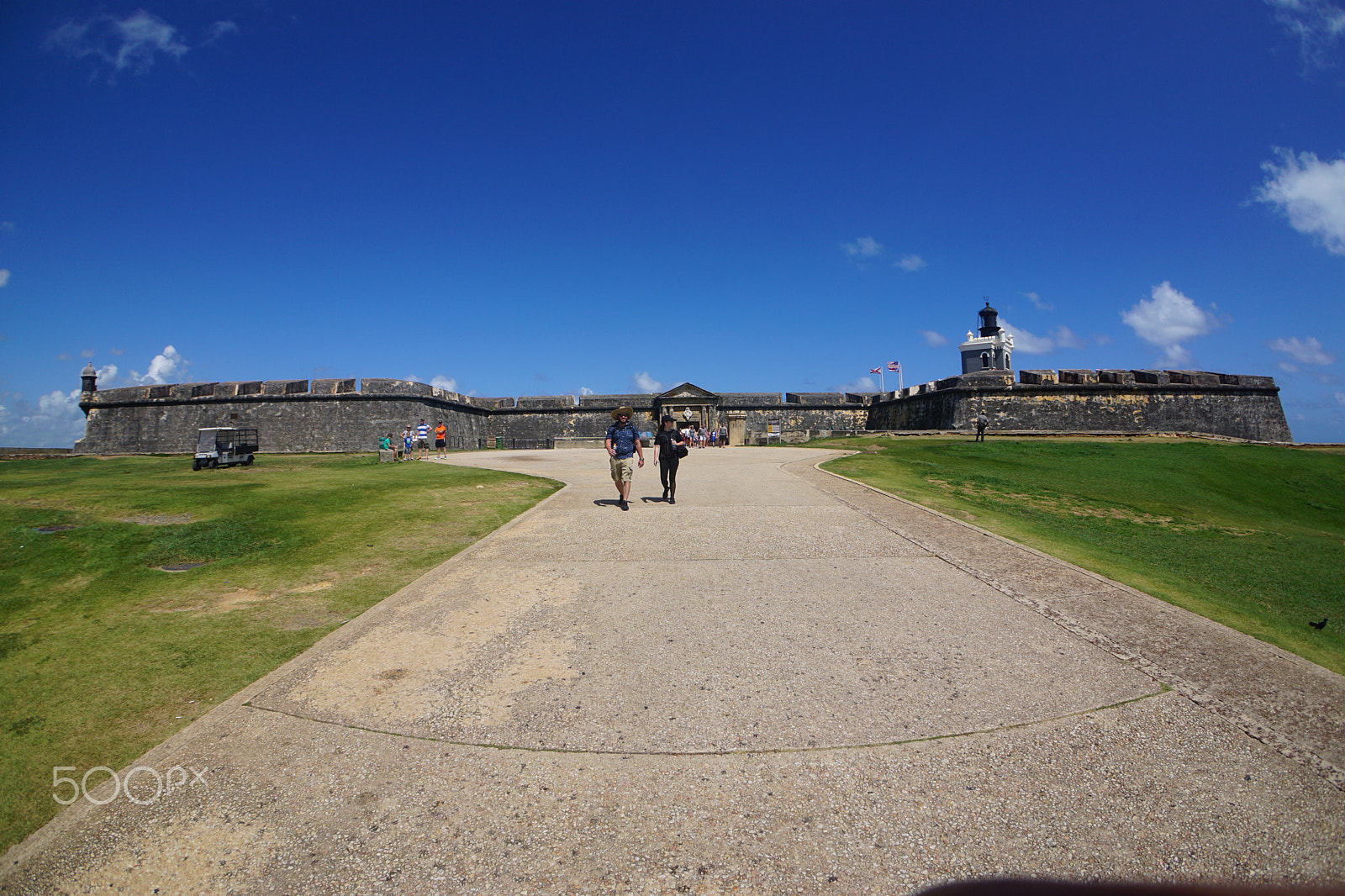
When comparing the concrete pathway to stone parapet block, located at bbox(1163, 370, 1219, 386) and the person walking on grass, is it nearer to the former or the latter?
the person walking on grass

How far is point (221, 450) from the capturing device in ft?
54.3

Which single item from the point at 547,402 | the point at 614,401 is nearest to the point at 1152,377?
the point at 614,401

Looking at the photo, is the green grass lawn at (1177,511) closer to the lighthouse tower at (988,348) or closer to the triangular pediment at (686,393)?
the triangular pediment at (686,393)

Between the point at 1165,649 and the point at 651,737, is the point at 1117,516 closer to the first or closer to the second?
the point at 1165,649

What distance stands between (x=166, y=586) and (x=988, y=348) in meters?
57.2

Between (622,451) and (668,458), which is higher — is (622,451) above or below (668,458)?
above

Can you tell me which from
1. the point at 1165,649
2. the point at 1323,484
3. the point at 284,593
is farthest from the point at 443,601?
the point at 1323,484

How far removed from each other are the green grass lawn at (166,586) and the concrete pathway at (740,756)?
0.52 m

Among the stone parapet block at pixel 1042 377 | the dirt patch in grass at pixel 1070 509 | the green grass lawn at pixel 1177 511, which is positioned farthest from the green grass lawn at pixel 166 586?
the stone parapet block at pixel 1042 377

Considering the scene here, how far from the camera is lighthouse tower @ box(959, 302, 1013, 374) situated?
52.3 meters

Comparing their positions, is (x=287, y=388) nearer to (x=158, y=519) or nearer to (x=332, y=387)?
(x=332, y=387)

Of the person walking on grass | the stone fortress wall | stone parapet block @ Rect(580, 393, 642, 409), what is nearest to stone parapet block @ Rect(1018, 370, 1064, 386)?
the stone fortress wall

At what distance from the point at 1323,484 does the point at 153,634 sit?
23.4m

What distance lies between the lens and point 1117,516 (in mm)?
11852
